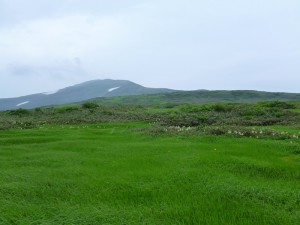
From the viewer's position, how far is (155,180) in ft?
38.5

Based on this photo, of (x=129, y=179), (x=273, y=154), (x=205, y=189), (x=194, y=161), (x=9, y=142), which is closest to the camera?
(x=205, y=189)

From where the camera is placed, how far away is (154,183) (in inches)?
449

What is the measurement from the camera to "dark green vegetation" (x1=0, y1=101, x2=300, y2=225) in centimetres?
913

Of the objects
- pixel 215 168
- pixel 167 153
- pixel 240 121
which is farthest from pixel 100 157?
pixel 240 121

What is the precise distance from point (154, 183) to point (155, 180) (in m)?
0.34

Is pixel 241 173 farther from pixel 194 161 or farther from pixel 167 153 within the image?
pixel 167 153

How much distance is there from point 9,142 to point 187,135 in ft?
32.8

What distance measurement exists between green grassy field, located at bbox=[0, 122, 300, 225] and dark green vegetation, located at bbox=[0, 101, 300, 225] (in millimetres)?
27

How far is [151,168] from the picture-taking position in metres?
13.2

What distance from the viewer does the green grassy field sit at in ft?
29.9

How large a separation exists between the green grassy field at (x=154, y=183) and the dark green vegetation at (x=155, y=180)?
1.0 inches

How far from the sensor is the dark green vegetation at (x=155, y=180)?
913 cm

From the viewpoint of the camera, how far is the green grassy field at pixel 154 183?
910 cm

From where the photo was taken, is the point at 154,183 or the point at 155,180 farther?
the point at 155,180
